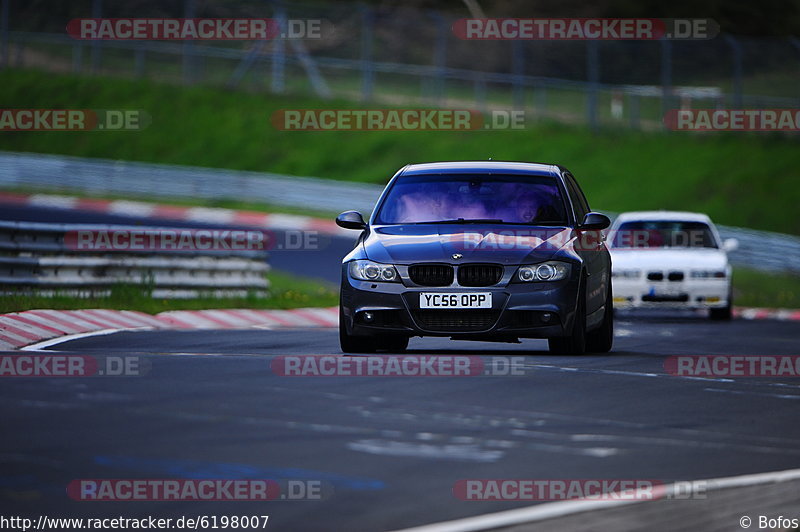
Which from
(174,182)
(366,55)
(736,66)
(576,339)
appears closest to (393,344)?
(576,339)

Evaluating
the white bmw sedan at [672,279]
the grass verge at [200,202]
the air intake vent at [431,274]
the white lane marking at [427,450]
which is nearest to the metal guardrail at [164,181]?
the grass verge at [200,202]

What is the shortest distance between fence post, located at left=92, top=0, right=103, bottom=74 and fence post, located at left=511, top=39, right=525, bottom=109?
1252 centimetres

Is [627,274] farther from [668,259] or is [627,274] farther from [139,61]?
[139,61]

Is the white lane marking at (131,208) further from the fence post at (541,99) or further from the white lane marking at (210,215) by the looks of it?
the fence post at (541,99)

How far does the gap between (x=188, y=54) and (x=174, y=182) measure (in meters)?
6.36

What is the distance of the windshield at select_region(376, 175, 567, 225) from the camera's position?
1366cm

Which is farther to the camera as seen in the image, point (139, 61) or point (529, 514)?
point (139, 61)

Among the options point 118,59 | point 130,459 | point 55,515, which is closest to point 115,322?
point 130,459

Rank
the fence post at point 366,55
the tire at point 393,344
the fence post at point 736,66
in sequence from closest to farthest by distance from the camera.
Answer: the tire at point 393,344 < the fence post at point 736,66 < the fence post at point 366,55

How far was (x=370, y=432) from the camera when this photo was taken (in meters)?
8.15

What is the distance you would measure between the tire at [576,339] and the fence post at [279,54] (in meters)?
32.3

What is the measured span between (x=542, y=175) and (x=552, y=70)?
99.6 feet

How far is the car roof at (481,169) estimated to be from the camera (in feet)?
46.3

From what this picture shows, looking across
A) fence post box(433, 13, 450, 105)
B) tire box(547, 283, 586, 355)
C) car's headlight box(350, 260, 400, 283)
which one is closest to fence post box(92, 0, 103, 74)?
fence post box(433, 13, 450, 105)
